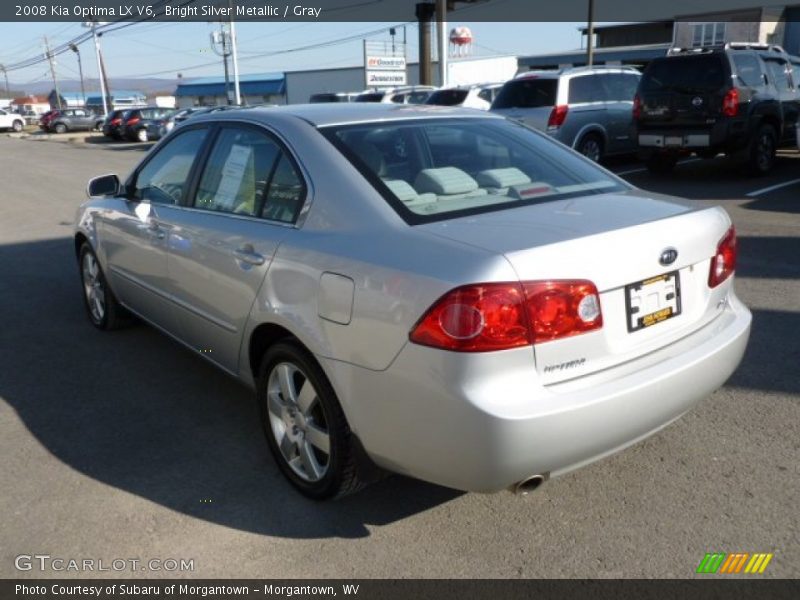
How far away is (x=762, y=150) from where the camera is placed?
11281 mm

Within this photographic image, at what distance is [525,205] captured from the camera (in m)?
3.02

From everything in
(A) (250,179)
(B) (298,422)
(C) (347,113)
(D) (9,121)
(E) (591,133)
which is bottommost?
(D) (9,121)

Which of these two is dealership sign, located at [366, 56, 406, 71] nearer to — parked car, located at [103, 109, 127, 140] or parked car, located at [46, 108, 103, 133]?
parked car, located at [103, 109, 127, 140]

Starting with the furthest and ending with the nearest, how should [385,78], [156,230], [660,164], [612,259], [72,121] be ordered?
1. [72,121]
2. [385,78]
3. [660,164]
4. [156,230]
5. [612,259]

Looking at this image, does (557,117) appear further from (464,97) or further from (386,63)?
(386,63)

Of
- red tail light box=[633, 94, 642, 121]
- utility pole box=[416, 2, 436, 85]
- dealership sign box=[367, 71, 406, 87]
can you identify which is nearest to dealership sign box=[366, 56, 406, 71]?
dealership sign box=[367, 71, 406, 87]

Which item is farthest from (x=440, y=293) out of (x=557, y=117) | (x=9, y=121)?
(x=9, y=121)

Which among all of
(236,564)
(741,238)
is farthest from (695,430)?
(741,238)

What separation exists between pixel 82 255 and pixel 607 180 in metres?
4.16

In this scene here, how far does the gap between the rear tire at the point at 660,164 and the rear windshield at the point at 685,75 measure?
4.47 feet

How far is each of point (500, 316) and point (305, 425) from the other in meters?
1.16

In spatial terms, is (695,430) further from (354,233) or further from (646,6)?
(646,6)

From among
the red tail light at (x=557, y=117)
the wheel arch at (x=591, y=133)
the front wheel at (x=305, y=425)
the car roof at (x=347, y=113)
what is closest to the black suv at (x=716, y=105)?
the wheel arch at (x=591, y=133)

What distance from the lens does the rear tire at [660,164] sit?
483 inches
